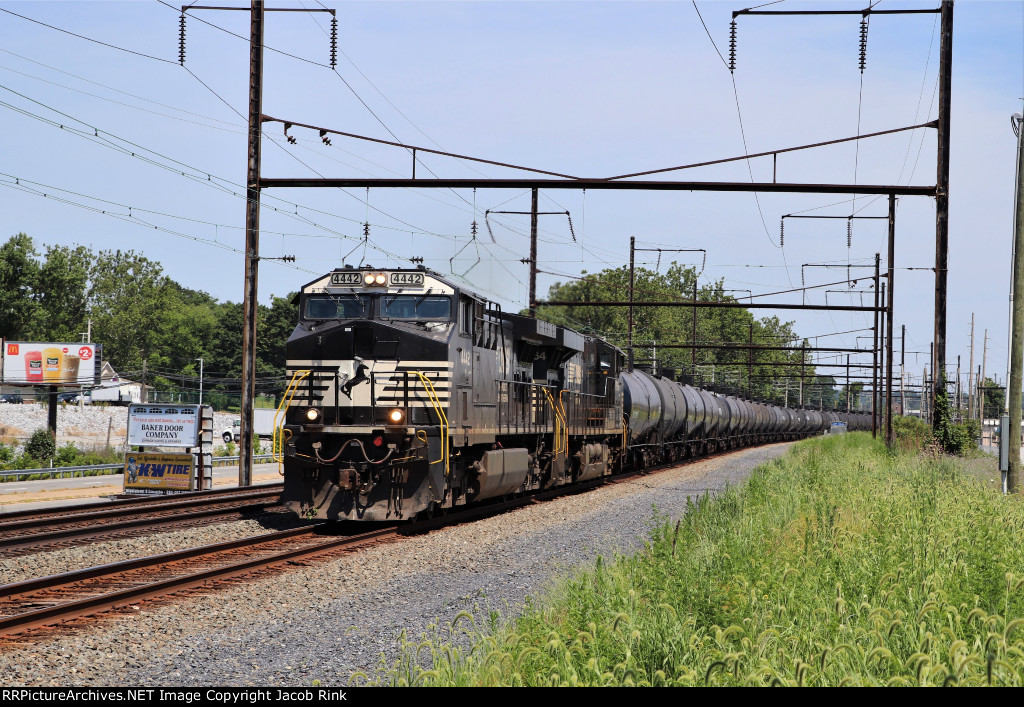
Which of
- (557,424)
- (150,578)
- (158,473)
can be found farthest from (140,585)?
(158,473)

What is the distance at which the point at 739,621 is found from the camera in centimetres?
624

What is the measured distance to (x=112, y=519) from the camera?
15664 millimetres

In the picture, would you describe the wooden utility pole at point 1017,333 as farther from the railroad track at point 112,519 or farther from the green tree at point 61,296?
the green tree at point 61,296

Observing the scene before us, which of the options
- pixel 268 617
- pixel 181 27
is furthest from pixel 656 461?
pixel 268 617

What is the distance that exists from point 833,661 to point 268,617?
5.36 meters

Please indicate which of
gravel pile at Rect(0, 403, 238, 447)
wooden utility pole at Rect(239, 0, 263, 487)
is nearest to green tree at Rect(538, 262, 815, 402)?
gravel pile at Rect(0, 403, 238, 447)

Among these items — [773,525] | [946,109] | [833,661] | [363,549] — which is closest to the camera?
[833,661]

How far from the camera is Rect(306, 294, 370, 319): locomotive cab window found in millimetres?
15133

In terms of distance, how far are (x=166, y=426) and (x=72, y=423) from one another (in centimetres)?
4896

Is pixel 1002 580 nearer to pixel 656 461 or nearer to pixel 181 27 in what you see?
pixel 181 27

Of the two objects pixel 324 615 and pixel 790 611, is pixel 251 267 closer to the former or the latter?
pixel 324 615

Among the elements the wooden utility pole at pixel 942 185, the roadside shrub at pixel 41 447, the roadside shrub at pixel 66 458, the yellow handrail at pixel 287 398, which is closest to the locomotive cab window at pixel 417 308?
the yellow handrail at pixel 287 398

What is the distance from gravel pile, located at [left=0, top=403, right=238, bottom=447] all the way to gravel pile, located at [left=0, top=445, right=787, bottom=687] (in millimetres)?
48751
